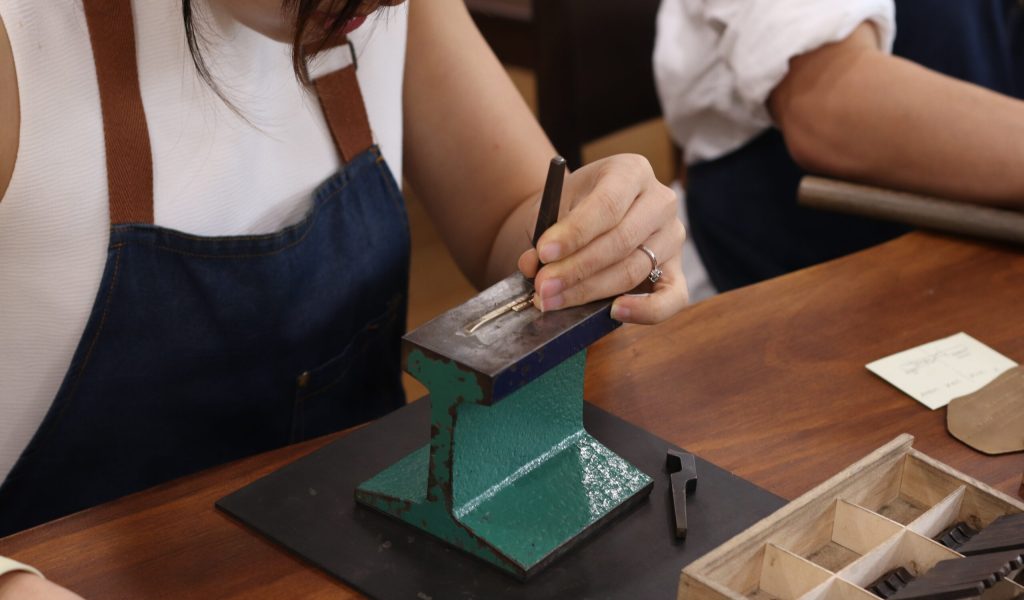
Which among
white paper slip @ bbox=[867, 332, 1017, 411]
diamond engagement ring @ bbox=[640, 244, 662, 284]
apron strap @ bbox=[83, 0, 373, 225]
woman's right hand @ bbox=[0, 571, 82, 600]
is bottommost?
white paper slip @ bbox=[867, 332, 1017, 411]

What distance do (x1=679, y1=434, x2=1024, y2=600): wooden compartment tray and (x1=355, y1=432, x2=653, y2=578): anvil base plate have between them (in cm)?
14

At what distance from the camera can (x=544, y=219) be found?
939 millimetres

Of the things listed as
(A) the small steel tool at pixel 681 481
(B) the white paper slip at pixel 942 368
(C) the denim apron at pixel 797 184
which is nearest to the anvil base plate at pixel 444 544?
(A) the small steel tool at pixel 681 481

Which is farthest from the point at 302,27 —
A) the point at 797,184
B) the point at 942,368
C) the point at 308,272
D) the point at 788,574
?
the point at 797,184

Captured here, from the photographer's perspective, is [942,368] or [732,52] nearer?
[942,368]

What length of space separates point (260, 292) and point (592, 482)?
1.35ft

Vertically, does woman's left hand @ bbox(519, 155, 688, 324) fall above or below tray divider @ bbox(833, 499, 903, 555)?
above

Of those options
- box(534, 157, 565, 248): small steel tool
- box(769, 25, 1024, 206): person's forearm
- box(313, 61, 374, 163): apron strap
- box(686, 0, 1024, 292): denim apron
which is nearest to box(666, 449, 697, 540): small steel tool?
box(534, 157, 565, 248): small steel tool

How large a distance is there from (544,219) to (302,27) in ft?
0.82

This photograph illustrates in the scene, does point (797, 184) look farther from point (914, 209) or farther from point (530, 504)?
point (530, 504)

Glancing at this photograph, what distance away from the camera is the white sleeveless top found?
975 mm

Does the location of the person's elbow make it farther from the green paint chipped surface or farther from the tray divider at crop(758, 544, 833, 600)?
the tray divider at crop(758, 544, 833, 600)

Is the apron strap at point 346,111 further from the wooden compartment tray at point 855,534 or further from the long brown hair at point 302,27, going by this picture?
the wooden compartment tray at point 855,534

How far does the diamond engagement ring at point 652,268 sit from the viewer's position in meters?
1.02
